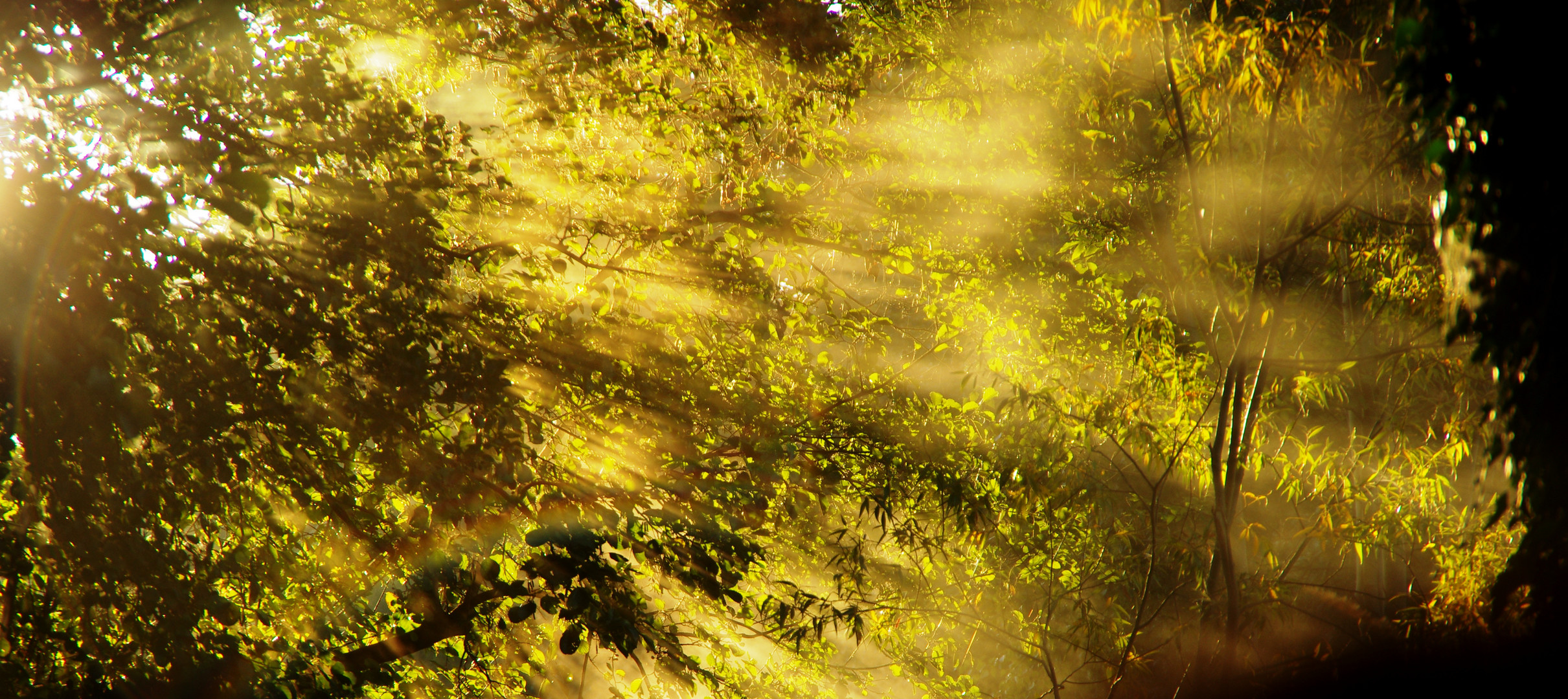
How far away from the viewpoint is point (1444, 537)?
413cm

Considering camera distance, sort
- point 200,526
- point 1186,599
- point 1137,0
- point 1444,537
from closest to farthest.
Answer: point 200,526
point 1137,0
point 1444,537
point 1186,599

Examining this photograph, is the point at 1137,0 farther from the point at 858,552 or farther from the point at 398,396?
the point at 398,396

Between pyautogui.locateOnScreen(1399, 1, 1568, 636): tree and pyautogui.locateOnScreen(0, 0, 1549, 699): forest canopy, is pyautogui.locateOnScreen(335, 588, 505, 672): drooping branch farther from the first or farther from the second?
pyautogui.locateOnScreen(1399, 1, 1568, 636): tree

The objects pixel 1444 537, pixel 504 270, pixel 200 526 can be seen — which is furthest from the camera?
pixel 504 270

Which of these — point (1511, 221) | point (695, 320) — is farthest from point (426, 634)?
point (1511, 221)

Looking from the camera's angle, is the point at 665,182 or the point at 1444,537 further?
the point at 665,182

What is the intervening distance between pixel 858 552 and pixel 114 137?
4.01 m

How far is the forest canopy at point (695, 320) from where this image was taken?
271 centimetres

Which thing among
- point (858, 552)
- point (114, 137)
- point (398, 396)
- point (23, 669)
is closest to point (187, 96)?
point (114, 137)

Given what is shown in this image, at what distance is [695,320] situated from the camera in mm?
4742

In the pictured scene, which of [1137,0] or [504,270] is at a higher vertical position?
[1137,0]

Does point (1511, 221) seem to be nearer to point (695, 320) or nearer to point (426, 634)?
point (695, 320)

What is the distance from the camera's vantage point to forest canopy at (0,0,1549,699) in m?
2.71

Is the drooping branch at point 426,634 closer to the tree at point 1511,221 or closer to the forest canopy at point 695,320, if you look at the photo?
A: the forest canopy at point 695,320
